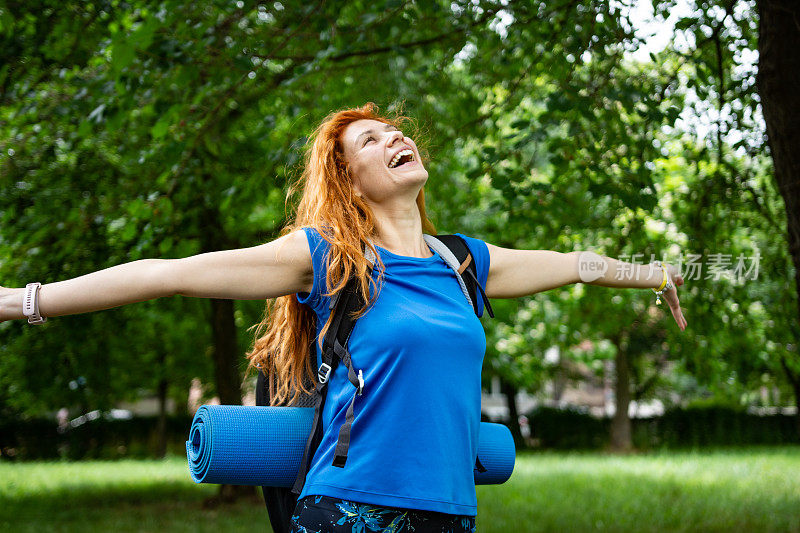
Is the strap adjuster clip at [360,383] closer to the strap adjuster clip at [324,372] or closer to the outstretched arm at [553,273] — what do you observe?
the strap adjuster clip at [324,372]

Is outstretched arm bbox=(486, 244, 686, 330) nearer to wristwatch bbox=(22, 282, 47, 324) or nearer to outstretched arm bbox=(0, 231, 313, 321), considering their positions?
outstretched arm bbox=(0, 231, 313, 321)

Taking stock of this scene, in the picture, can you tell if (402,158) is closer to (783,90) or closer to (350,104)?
(783,90)

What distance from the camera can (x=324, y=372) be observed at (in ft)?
6.77

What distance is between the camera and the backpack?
1.97 m

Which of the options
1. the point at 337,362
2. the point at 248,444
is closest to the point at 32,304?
the point at 248,444

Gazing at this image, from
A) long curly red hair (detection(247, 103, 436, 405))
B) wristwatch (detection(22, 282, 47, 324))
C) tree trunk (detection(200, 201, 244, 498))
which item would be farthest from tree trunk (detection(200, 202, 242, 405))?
wristwatch (detection(22, 282, 47, 324))

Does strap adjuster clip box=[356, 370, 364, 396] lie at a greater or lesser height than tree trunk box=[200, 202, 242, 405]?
greater

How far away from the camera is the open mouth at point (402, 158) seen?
2334 millimetres

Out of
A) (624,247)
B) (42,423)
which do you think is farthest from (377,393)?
(42,423)

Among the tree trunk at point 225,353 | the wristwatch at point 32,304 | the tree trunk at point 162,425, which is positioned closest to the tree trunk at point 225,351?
the tree trunk at point 225,353

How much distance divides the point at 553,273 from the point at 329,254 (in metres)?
0.86

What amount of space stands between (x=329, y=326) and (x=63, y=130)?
21.9 ft

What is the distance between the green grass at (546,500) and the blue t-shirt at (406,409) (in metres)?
7.32

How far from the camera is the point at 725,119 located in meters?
6.59
